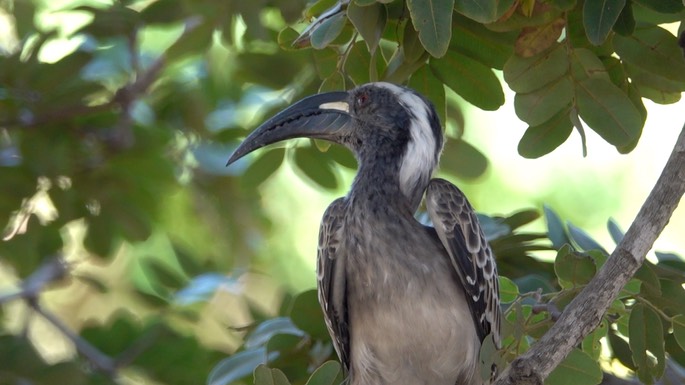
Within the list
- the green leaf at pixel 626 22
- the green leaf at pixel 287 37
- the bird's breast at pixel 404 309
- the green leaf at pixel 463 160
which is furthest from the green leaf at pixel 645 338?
the green leaf at pixel 287 37

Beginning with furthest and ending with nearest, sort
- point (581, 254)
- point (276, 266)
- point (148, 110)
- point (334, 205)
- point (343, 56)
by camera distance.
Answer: point (276, 266) → point (148, 110) → point (334, 205) → point (343, 56) → point (581, 254)

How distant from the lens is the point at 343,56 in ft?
11.6

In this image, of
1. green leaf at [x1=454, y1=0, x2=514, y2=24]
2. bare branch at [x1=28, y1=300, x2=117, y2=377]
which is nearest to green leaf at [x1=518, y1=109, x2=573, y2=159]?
green leaf at [x1=454, y1=0, x2=514, y2=24]

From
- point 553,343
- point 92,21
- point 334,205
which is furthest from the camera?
point 92,21

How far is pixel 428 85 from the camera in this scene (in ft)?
12.1

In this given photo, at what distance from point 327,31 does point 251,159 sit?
2.25 metres

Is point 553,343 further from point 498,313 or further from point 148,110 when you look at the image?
point 148,110

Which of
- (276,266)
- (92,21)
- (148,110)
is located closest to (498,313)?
(92,21)

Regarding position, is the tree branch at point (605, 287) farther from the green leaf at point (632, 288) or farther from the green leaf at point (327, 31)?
the green leaf at point (327, 31)

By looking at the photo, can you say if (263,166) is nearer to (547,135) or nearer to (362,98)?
(362,98)

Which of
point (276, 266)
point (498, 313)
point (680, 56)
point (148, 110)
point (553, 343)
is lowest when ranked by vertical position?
point (276, 266)

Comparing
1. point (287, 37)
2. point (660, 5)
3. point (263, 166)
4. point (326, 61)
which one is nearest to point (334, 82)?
point (326, 61)

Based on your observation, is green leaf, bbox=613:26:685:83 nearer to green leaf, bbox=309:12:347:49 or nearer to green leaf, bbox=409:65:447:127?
green leaf, bbox=409:65:447:127

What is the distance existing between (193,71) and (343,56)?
2.47 m
